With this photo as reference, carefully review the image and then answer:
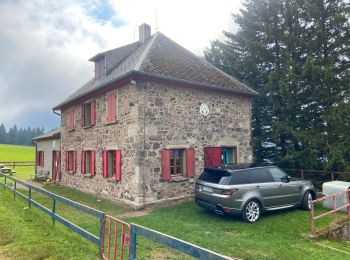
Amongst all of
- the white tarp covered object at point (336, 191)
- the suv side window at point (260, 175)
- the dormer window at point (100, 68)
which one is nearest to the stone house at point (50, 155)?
the dormer window at point (100, 68)

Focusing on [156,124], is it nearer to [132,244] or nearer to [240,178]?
[240,178]

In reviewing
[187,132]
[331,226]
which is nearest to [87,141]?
[187,132]

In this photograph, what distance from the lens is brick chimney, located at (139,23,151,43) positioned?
16484mm

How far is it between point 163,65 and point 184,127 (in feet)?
9.38

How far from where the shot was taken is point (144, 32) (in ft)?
54.2

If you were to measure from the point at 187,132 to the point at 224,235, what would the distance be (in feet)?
18.9

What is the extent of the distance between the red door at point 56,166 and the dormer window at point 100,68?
6763mm

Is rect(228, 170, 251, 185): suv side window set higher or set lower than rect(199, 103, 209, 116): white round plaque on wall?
lower

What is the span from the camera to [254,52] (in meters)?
19.0

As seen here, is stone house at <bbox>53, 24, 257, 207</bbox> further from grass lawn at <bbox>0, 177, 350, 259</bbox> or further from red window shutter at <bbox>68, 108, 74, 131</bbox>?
grass lawn at <bbox>0, 177, 350, 259</bbox>

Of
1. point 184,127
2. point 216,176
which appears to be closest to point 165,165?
point 184,127

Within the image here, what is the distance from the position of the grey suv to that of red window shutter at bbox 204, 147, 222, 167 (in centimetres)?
334

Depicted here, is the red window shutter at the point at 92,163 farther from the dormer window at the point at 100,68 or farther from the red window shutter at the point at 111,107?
the dormer window at the point at 100,68

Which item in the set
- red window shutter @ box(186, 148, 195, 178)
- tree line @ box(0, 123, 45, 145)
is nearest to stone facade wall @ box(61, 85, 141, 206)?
red window shutter @ box(186, 148, 195, 178)
